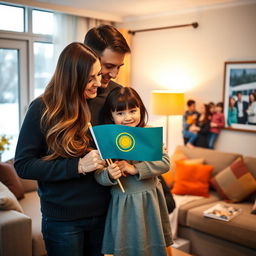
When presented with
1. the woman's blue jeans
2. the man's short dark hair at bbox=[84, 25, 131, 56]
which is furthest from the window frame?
the woman's blue jeans

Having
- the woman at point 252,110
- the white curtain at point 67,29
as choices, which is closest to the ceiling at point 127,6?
the white curtain at point 67,29

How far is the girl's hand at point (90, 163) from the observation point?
1358 millimetres

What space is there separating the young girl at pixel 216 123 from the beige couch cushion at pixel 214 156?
0.75ft

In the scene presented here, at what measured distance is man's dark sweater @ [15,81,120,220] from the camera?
1.39 m

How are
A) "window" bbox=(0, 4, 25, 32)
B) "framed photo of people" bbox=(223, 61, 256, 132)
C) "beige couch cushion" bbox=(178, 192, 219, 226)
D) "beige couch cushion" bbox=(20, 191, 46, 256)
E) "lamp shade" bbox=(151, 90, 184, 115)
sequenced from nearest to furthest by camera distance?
"beige couch cushion" bbox=(20, 191, 46, 256) < "beige couch cushion" bbox=(178, 192, 219, 226) < "framed photo of people" bbox=(223, 61, 256, 132) < "lamp shade" bbox=(151, 90, 184, 115) < "window" bbox=(0, 4, 25, 32)

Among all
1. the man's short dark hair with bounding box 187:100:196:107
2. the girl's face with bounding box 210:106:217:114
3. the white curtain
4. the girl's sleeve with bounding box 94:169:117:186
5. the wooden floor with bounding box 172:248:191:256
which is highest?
the white curtain

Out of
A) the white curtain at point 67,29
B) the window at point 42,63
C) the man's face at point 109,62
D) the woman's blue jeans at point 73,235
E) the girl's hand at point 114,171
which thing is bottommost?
the woman's blue jeans at point 73,235

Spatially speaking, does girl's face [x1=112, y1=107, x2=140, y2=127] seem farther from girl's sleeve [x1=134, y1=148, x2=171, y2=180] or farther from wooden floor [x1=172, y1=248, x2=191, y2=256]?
wooden floor [x1=172, y1=248, x2=191, y2=256]

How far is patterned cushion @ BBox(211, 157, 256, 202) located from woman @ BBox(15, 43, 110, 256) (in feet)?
8.11

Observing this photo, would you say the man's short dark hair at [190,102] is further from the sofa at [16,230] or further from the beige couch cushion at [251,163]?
the sofa at [16,230]

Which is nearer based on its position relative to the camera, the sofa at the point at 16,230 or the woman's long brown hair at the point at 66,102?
the woman's long brown hair at the point at 66,102

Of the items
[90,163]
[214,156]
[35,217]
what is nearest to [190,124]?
[214,156]

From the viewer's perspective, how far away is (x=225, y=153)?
4.05m

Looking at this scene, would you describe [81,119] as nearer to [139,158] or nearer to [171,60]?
[139,158]
